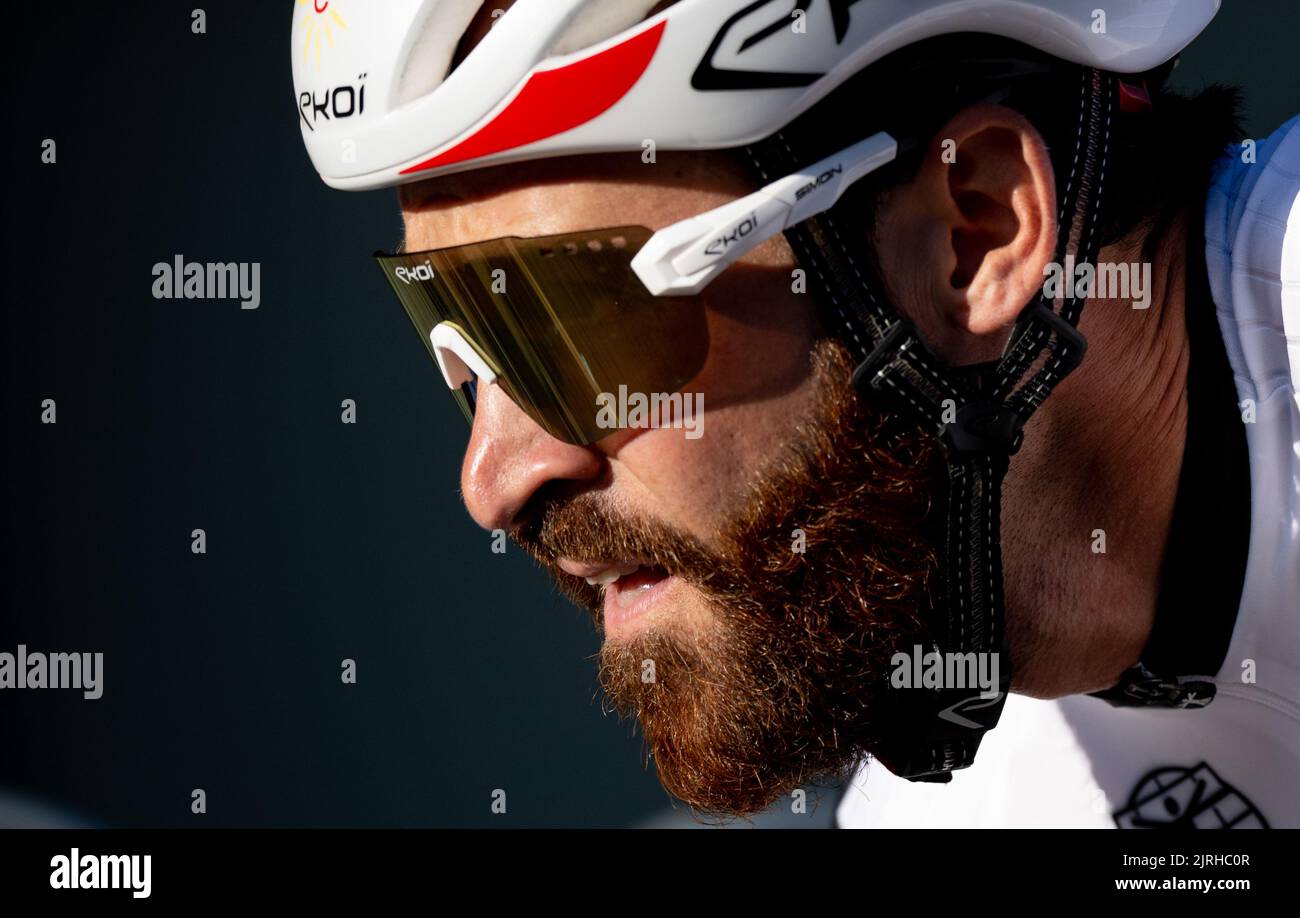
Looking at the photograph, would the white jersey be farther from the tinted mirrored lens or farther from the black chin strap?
the tinted mirrored lens

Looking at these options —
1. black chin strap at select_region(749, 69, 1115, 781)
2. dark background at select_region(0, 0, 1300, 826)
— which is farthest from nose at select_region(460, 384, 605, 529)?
dark background at select_region(0, 0, 1300, 826)

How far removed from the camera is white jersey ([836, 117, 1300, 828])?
5.45ft

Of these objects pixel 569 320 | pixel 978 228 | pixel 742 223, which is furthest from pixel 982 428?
pixel 569 320

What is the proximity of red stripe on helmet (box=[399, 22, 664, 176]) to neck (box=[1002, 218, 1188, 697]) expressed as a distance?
2.04 feet

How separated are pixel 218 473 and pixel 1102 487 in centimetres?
206

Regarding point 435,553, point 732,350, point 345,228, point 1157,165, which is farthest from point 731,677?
point 345,228

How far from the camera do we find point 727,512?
5.12ft

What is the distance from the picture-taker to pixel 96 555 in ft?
10.2

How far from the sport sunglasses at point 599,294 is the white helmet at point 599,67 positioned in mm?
79

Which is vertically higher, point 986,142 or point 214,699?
point 986,142

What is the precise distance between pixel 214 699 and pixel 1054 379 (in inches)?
86.5

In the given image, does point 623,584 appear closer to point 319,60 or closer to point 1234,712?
point 319,60

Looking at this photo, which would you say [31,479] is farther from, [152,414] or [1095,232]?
[1095,232]

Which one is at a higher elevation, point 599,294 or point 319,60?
point 319,60
